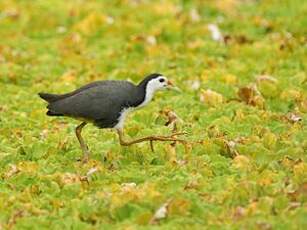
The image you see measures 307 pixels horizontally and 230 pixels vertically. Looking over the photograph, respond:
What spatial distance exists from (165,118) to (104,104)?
162 centimetres

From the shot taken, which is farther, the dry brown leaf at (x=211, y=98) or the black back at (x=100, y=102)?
the dry brown leaf at (x=211, y=98)

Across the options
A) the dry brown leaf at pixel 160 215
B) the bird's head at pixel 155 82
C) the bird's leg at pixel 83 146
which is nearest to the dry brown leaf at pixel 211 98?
the bird's head at pixel 155 82

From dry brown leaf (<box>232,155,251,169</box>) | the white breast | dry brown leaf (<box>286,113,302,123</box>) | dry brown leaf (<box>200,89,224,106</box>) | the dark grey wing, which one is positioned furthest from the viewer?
dry brown leaf (<box>200,89,224,106</box>)

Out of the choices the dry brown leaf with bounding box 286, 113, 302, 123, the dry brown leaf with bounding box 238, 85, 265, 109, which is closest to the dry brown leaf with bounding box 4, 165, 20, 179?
the dry brown leaf with bounding box 286, 113, 302, 123

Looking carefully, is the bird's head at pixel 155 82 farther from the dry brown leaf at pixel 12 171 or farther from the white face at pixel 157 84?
the dry brown leaf at pixel 12 171

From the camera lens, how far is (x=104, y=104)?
9.23 metres

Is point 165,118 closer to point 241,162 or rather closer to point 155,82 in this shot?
point 155,82

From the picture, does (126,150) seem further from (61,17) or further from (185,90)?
(61,17)

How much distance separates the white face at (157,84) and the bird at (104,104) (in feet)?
0.12

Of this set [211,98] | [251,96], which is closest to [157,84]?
[211,98]

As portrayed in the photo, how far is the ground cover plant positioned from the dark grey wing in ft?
1.36

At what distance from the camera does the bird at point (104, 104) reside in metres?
9.22

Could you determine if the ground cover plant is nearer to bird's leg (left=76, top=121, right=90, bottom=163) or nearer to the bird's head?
bird's leg (left=76, top=121, right=90, bottom=163)

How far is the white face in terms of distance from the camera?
31.5 feet
